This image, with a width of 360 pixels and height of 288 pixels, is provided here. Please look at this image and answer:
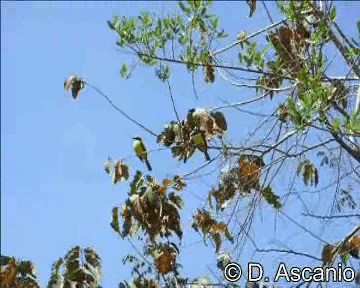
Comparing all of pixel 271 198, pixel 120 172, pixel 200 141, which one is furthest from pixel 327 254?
pixel 120 172

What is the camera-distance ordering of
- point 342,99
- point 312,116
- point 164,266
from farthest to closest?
point 164,266, point 342,99, point 312,116

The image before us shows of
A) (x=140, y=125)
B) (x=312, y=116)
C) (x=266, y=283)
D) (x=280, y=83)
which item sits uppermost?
(x=280, y=83)

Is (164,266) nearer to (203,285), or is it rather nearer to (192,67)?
Result: (203,285)

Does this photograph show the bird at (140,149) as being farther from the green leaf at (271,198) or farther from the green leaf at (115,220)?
the green leaf at (271,198)

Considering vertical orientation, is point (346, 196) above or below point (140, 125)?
below

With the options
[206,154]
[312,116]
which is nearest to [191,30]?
[206,154]

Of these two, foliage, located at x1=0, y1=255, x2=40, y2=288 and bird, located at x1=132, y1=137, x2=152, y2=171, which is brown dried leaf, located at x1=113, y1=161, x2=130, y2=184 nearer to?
bird, located at x1=132, y1=137, x2=152, y2=171

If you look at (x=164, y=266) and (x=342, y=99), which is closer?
(x=342, y=99)

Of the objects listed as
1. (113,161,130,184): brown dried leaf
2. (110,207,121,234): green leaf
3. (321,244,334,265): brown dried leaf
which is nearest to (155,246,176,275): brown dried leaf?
(110,207,121,234): green leaf

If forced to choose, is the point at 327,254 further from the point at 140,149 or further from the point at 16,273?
the point at 16,273

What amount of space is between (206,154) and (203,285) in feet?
1.96

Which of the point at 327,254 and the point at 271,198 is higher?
the point at 271,198

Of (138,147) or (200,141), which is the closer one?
(200,141)

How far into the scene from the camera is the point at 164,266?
328cm
